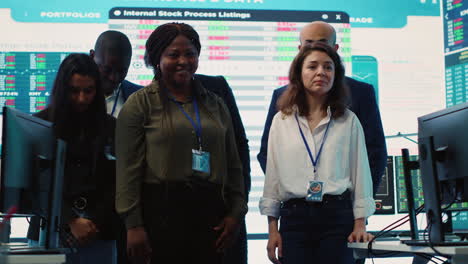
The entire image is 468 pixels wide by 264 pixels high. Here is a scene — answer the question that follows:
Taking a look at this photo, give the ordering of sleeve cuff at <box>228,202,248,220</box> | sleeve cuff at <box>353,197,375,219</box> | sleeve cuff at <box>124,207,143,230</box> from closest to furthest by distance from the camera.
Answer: sleeve cuff at <box>124,207,143,230</box>, sleeve cuff at <box>228,202,248,220</box>, sleeve cuff at <box>353,197,375,219</box>

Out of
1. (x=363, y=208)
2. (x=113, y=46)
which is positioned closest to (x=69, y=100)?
(x=113, y=46)

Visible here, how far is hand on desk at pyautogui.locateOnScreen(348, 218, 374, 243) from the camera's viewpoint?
207 cm

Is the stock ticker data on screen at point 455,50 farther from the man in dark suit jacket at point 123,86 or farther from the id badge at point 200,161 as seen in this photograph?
the id badge at point 200,161

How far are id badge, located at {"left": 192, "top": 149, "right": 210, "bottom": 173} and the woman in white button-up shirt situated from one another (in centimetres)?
38

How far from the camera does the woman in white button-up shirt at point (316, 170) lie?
2121 mm

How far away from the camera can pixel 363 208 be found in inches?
84.7

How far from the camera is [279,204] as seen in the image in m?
2.31

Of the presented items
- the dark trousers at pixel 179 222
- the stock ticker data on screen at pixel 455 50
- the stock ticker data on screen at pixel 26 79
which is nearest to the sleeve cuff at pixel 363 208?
the dark trousers at pixel 179 222

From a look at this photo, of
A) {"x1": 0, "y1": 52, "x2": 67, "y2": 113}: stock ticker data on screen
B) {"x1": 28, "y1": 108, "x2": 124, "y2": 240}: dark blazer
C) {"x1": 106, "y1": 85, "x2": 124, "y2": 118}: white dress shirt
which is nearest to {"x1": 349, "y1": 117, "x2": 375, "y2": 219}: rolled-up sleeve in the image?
{"x1": 28, "y1": 108, "x2": 124, "y2": 240}: dark blazer

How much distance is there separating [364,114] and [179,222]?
1.13 metres

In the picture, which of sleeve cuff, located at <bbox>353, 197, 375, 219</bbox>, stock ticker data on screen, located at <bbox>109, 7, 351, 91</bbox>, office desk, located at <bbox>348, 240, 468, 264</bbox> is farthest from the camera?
stock ticker data on screen, located at <bbox>109, 7, 351, 91</bbox>

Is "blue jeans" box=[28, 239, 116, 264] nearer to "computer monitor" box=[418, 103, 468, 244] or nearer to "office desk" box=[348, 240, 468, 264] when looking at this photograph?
"office desk" box=[348, 240, 468, 264]

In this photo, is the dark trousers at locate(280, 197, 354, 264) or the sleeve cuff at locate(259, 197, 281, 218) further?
the sleeve cuff at locate(259, 197, 281, 218)

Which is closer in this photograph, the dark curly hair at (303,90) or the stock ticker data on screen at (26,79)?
the dark curly hair at (303,90)
